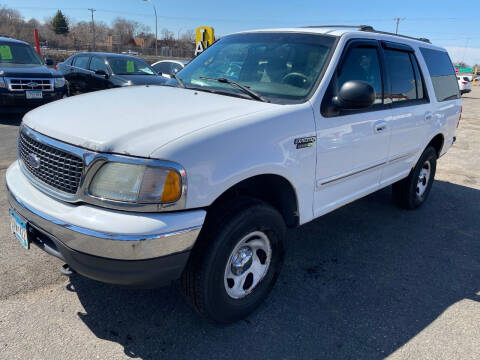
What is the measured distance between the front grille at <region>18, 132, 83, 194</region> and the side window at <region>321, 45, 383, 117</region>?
1699 millimetres

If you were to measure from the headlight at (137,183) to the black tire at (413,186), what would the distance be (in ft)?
11.3

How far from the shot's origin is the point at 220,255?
87.4 inches

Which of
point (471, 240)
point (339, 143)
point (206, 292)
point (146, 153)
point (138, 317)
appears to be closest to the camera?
point (146, 153)

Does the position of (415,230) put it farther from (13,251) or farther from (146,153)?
(13,251)

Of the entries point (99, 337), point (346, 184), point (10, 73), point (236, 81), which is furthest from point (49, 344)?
point (10, 73)

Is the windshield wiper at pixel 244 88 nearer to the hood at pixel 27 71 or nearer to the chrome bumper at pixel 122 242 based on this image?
the chrome bumper at pixel 122 242

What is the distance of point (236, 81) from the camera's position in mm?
3043

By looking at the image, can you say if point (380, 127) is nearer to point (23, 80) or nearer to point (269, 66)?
point (269, 66)

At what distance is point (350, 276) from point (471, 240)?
1830 millimetres

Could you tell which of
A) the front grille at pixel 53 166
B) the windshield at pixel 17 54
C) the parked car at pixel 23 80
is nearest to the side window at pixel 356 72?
the front grille at pixel 53 166

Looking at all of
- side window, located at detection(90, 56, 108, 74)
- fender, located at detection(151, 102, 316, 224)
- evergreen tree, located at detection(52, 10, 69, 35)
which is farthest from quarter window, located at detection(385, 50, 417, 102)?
evergreen tree, located at detection(52, 10, 69, 35)

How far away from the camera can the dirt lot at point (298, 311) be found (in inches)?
92.3

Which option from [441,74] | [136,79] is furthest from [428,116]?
[136,79]

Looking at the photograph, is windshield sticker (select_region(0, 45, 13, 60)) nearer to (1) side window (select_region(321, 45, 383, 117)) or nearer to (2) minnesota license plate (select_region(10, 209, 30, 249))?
(2) minnesota license plate (select_region(10, 209, 30, 249))
